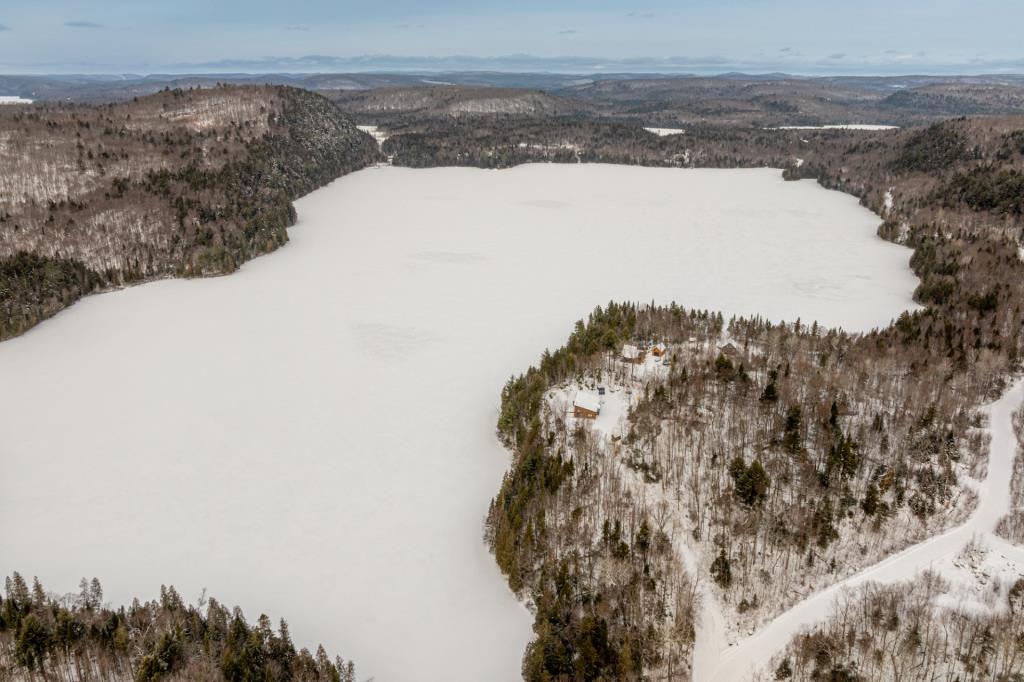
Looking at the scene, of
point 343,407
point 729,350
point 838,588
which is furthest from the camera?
point 729,350

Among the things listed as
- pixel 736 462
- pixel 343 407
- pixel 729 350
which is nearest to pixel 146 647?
pixel 343 407

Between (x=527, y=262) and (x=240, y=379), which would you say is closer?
(x=240, y=379)

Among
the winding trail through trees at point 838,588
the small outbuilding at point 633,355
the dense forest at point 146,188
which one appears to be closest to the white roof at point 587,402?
the small outbuilding at point 633,355

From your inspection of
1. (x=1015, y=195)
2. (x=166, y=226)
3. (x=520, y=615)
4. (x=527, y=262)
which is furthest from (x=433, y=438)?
(x=1015, y=195)

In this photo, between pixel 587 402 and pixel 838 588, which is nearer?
pixel 838 588

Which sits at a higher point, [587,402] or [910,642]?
[587,402]

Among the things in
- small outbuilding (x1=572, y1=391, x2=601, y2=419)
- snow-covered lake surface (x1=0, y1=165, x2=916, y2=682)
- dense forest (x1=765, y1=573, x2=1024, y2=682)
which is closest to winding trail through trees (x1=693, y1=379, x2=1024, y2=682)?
dense forest (x1=765, y1=573, x2=1024, y2=682)

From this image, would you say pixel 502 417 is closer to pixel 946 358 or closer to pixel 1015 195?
pixel 946 358

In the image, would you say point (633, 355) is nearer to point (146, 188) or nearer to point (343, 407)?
point (343, 407)
